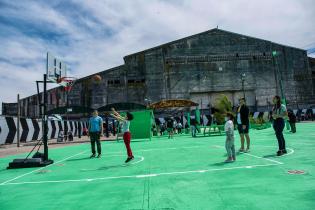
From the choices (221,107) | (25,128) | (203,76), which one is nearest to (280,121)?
(25,128)

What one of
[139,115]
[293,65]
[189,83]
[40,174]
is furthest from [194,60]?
[40,174]

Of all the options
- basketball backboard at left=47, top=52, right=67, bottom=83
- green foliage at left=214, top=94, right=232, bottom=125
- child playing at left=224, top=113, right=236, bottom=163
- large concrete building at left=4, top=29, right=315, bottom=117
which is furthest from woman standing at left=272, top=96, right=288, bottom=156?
large concrete building at left=4, top=29, right=315, bottom=117

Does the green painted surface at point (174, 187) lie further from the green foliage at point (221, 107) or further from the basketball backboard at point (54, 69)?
the green foliage at point (221, 107)

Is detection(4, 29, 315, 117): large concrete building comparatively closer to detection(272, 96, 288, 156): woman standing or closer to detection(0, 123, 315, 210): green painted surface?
detection(272, 96, 288, 156): woman standing

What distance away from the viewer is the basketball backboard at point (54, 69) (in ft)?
36.3

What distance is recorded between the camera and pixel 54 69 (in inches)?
457

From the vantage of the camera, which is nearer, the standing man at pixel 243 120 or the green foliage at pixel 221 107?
the standing man at pixel 243 120

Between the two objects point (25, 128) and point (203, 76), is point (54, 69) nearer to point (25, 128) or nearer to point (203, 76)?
point (25, 128)

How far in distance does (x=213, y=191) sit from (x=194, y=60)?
4247 centimetres

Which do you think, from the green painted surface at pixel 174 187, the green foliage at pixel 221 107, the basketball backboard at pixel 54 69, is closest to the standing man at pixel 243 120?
the green painted surface at pixel 174 187

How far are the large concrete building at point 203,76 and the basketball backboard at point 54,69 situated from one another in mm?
31480

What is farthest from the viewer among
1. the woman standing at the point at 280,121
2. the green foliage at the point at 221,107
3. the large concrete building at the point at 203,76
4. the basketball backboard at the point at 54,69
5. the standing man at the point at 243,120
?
the large concrete building at the point at 203,76

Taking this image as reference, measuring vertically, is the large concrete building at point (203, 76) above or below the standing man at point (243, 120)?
above

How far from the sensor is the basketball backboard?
36.3ft
